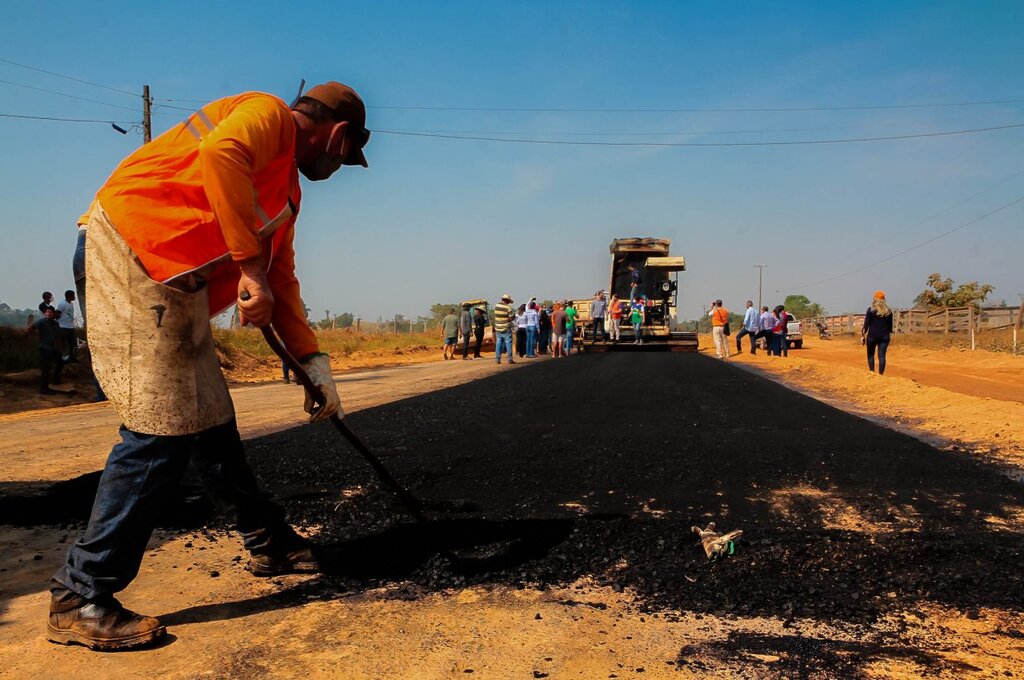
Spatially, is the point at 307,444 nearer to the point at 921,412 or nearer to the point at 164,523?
the point at 164,523

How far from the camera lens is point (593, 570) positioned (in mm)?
2760

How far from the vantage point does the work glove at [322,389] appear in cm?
271

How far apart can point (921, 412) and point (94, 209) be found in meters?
9.02

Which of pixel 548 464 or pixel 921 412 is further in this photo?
pixel 921 412

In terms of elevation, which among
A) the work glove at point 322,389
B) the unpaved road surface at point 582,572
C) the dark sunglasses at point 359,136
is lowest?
the unpaved road surface at point 582,572

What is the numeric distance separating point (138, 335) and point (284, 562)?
1127 mm

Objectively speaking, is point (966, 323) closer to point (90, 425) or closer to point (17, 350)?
point (90, 425)

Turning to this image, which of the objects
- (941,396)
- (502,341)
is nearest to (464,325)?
(502,341)

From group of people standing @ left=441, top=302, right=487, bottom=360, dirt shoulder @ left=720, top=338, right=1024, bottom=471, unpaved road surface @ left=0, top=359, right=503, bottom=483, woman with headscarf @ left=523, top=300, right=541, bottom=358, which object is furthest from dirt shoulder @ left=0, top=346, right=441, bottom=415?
dirt shoulder @ left=720, top=338, right=1024, bottom=471

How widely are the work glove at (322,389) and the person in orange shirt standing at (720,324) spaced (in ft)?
63.0

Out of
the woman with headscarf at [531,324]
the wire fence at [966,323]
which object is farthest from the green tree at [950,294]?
the woman with headscarf at [531,324]

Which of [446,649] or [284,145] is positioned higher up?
[284,145]

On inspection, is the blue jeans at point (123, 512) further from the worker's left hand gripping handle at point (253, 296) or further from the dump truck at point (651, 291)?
the dump truck at point (651, 291)

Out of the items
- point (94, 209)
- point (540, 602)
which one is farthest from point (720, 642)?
point (94, 209)
